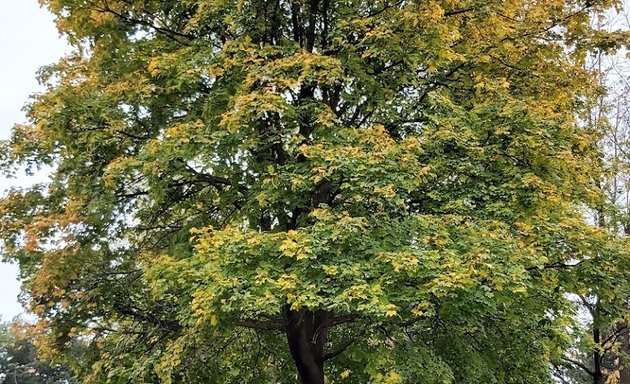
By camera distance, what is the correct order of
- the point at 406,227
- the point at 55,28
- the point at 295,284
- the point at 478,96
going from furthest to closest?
the point at 55,28, the point at 478,96, the point at 406,227, the point at 295,284

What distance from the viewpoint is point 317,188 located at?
5.91m

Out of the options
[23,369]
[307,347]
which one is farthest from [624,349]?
[23,369]

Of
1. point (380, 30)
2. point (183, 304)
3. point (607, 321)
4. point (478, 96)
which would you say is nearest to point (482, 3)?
point (478, 96)

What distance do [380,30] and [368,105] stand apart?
3.18 feet

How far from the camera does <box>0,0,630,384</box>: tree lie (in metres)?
4.72

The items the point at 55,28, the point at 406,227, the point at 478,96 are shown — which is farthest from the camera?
the point at 55,28

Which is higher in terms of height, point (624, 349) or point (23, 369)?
point (23, 369)

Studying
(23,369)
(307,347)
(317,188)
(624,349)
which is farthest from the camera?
(23,369)

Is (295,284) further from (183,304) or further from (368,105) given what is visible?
(368,105)

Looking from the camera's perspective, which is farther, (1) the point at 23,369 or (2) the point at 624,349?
(1) the point at 23,369

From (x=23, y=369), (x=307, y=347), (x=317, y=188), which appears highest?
(x=23, y=369)

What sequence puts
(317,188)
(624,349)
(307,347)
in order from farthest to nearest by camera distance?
(624,349) < (307,347) < (317,188)

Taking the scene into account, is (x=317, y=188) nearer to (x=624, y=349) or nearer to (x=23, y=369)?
Result: (x=624, y=349)

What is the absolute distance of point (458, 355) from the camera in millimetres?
5887
